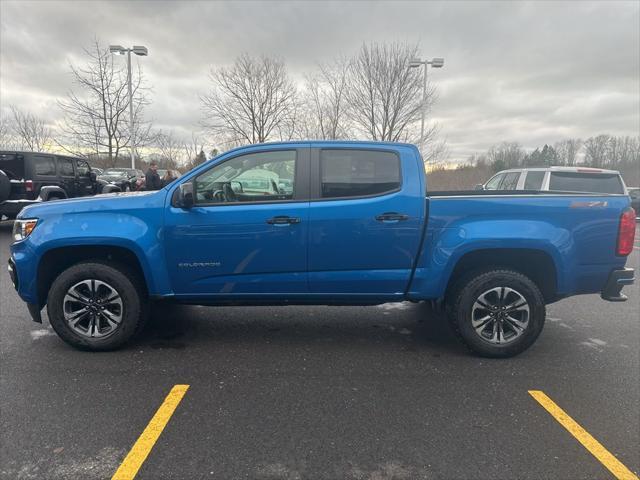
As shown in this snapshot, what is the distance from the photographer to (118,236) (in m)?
3.56

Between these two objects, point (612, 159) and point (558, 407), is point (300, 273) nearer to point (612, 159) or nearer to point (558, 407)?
point (558, 407)

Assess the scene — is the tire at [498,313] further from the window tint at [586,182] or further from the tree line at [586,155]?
the tree line at [586,155]

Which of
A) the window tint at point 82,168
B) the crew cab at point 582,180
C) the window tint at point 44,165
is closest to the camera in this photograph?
the crew cab at point 582,180

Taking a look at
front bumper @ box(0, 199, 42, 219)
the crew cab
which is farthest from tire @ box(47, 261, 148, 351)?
front bumper @ box(0, 199, 42, 219)

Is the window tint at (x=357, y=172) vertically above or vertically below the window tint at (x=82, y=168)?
below

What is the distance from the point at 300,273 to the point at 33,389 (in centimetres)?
223

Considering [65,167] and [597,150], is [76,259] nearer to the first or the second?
[65,167]

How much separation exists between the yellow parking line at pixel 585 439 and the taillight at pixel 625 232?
148 centimetres

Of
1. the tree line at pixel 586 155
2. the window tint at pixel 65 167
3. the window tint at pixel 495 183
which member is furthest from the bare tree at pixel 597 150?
the window tint at pixel 65 167

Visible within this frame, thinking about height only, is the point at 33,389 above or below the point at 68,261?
below

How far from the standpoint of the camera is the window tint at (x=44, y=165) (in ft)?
35.3

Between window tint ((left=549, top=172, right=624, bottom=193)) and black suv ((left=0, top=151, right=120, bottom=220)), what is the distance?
9.35m

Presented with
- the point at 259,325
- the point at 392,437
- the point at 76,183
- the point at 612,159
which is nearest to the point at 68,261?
the point at 259,325

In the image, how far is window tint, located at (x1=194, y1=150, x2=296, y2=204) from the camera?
3672mm
